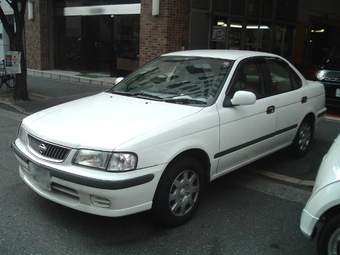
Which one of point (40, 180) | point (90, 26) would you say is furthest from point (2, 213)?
point (90, 26)

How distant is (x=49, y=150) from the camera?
3307mm

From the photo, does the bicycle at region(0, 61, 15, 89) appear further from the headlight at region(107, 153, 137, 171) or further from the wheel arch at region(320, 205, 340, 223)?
the wheel arch at region(320, 205, 340, 223)

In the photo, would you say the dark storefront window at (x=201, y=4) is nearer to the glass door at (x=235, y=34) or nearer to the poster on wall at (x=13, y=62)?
the glass door at (x=235, y=34)

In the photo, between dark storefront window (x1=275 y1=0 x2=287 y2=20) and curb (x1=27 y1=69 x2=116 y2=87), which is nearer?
curb (x1=27 y1=69 x2=116 y2=87)

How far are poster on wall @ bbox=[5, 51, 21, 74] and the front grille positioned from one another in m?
7.14

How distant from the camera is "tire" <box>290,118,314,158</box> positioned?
5.54m

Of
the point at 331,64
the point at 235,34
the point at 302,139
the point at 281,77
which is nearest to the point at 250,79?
the point at 281,77

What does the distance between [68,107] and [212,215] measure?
6.50 feet

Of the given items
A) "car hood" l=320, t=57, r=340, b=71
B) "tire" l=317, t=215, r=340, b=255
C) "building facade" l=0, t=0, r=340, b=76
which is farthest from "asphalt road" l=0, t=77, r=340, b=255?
"building facade" l=0, t=0, r=340, b=76

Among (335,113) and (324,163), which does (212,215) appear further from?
(335,113)

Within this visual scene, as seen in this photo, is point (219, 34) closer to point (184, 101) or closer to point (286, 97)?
point (286, 97)

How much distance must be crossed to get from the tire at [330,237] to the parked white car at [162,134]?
51.5 inches

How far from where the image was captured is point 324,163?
3.12 meters

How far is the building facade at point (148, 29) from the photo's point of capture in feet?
38.9
